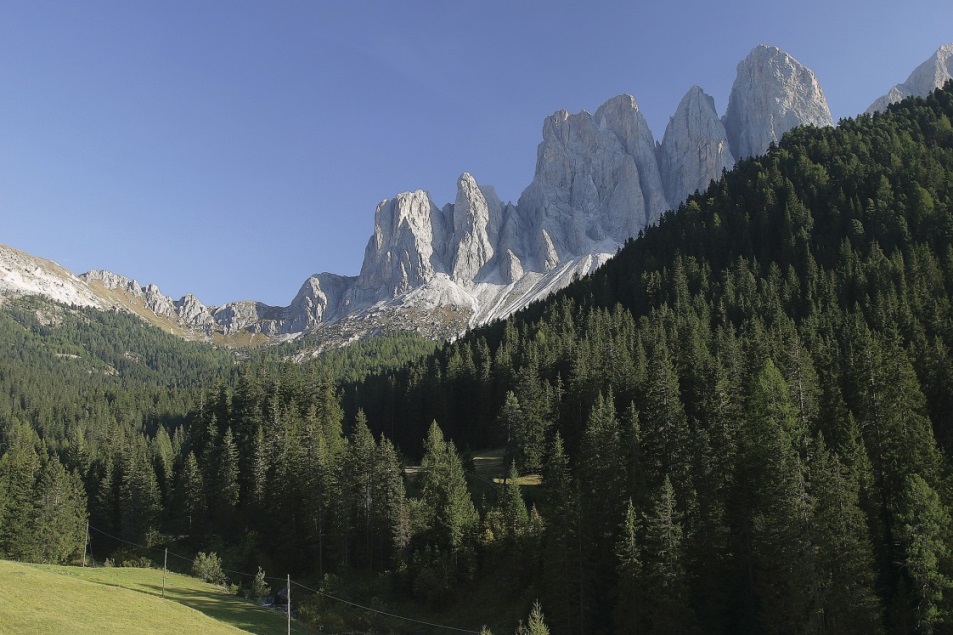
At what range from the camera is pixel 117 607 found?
46594mm

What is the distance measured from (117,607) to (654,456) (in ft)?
155

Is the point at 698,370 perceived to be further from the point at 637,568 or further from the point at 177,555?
the point at 177,555

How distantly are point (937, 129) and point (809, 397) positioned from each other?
14003cm

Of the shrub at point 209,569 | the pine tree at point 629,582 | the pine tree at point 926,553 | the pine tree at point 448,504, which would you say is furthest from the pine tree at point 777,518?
the shrub at point 209,569

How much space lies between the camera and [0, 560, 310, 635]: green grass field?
38.4 meters

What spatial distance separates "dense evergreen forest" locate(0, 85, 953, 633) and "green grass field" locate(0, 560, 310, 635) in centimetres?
1125

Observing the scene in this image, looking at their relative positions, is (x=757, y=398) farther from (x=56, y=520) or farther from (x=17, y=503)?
(x=17, y=503)

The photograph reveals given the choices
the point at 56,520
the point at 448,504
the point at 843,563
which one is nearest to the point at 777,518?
the point at 843,563

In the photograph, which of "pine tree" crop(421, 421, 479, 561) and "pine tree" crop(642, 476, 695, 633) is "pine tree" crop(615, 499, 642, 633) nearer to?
"pine tree" crop(642, 476, 695, 633)

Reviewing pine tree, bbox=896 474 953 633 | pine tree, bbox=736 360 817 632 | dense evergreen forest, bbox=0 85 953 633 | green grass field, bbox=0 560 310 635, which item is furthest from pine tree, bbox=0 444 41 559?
pine tree, bbox=896 474 953 633

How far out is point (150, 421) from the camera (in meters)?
195

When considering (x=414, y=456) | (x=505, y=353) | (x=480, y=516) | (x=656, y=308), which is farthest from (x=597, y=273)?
(x=480, y=516)

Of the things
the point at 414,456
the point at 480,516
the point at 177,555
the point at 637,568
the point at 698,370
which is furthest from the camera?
the point at 414,456

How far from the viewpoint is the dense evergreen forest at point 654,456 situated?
150ft
